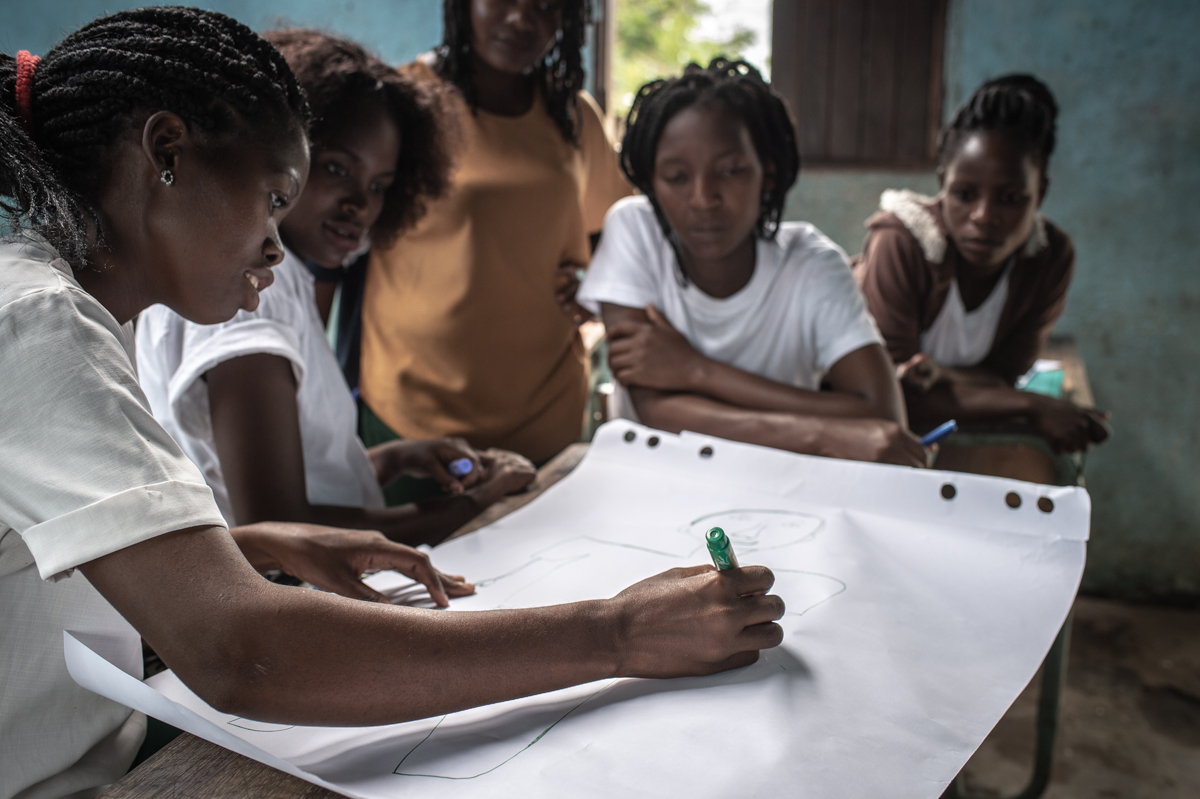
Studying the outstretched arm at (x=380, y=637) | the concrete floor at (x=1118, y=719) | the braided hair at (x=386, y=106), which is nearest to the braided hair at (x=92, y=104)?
the outstretched arm at (x=380, y=637)

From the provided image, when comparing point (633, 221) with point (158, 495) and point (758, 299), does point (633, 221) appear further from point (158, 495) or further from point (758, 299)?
point (158, 495)

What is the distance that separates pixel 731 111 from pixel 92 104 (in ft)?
3.14

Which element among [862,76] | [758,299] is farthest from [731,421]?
[862,76]

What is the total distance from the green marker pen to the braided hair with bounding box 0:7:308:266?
46 cm

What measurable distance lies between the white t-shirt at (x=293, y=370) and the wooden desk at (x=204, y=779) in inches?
15.4

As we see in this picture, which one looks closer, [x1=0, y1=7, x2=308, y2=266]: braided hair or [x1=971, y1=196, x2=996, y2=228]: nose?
[x1=0, y1=7, x2=308, y2=266]: braided hair

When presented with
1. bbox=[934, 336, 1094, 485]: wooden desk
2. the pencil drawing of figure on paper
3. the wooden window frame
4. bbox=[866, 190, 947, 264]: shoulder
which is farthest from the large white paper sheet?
the wooden window frame

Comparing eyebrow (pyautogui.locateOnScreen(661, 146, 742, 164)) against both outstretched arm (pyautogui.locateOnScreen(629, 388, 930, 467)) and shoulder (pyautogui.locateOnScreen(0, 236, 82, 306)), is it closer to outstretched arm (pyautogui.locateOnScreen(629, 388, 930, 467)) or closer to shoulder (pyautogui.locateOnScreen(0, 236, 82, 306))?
outstretched arm (pyautogui.locateOnScreen(629, 388, 930, 467))

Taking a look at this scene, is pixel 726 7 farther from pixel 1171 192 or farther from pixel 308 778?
pixel 308 778

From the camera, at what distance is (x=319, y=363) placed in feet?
3.29

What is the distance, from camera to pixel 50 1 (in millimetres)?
2619

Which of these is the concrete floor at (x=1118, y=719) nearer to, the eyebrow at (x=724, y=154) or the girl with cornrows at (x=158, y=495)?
the eyebrow at (x=724, y=154)

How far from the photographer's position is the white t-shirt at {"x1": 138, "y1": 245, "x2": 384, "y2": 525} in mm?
863

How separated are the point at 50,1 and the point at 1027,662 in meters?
3.26
